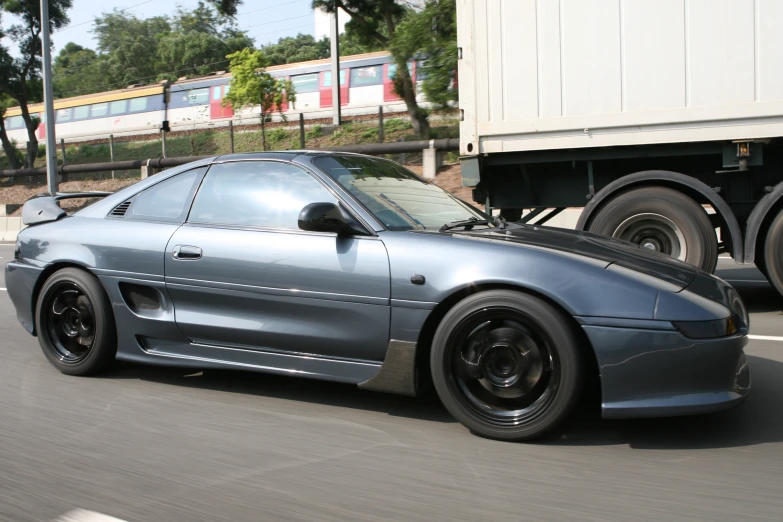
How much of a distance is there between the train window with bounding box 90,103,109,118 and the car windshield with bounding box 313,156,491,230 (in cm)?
3907

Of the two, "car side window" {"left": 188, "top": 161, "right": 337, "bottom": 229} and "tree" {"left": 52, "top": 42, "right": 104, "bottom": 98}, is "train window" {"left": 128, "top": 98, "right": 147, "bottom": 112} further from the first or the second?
"tree" {"left": 52, "top": 42, "right": 104, "bottom": 98}

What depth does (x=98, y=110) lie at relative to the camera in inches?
1612

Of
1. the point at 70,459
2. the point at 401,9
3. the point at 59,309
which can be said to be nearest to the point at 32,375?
the point at 59,309

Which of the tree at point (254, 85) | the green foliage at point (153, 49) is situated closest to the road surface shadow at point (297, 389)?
the tree at point (254, 85)

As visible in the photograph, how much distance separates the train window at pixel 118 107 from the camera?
129 feet

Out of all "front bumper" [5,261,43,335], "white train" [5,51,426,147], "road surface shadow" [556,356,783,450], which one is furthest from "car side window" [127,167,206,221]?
"white train" [5,51,426,147]

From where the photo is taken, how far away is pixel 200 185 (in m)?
4.78

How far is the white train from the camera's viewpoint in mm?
31703

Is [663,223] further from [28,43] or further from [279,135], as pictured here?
[28,43]

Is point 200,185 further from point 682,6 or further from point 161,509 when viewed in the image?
point 682,6

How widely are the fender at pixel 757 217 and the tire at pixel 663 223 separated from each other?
0.28 metres

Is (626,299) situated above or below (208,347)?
above

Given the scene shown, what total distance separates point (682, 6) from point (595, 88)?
3.29 ft

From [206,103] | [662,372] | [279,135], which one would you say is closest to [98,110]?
[206,103]
